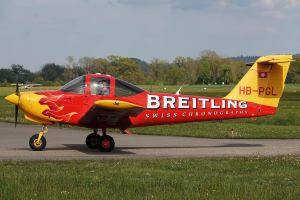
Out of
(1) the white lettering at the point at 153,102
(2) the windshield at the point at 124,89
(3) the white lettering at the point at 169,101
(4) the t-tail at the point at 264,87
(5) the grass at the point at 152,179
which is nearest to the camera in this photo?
(5) the grass at the point at 152,179

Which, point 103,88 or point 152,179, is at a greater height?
point 103,88

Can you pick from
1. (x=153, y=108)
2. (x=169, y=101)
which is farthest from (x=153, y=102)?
(x=169, y=101)

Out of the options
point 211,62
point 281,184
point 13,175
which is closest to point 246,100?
point 281,184

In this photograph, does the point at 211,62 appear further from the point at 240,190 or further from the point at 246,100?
the point at 240,190

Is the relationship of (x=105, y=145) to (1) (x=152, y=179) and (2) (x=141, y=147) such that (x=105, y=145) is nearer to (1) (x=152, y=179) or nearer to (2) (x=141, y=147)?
(2) (x=141, y=147)

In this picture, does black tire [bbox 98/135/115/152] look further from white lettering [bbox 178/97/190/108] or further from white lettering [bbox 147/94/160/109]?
white lettering [bbox 178/97/190/108]

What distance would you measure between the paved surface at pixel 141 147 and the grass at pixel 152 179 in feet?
6.91

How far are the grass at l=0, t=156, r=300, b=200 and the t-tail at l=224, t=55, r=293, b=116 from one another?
4642mm

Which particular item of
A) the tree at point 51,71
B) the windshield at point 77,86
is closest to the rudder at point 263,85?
the windshield at point 77,86

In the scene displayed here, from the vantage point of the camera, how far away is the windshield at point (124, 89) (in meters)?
14.9

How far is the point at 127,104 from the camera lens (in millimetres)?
13945

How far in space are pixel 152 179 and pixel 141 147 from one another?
24.1ft

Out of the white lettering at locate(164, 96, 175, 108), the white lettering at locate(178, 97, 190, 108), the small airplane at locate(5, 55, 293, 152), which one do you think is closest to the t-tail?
the small airplane at locate(5, 55, 293, 152)

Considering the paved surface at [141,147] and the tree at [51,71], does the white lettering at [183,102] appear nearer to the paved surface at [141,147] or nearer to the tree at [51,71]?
the paved surface at [141,147]
